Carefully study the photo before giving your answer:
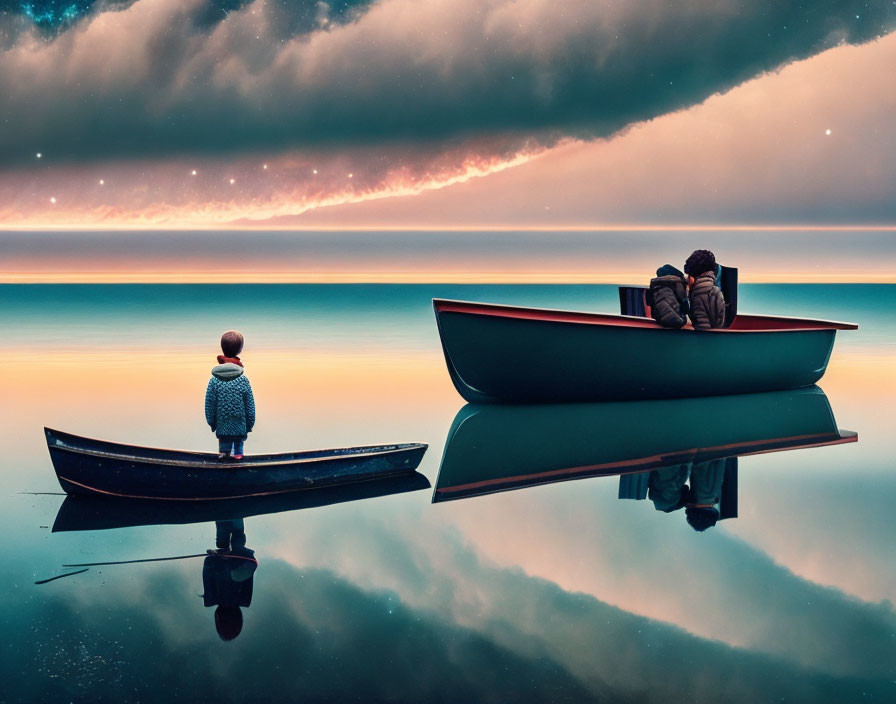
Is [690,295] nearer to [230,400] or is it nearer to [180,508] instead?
[230,400]

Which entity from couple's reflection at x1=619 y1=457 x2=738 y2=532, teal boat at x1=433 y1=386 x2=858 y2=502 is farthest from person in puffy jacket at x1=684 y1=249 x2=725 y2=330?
couple's reflection at x1=619 y1=457 x2=738 y2=532

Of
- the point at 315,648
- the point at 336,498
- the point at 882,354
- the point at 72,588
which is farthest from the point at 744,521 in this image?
the point at 882,354

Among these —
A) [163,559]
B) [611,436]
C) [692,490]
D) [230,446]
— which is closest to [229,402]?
[230,446]

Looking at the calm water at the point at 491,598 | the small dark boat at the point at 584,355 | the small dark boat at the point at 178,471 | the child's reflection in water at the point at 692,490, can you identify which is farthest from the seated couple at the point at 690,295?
the small dark boat at the point at 178,471

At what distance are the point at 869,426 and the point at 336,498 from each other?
8.65 meters

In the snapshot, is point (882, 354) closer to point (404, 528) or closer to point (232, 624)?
point (404, 528)

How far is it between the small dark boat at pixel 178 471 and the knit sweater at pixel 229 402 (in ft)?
1.09

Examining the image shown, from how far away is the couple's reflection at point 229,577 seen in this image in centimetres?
549

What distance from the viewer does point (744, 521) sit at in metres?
7.91

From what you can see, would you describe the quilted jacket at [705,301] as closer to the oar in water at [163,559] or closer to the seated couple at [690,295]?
the seated couple at [690,295]

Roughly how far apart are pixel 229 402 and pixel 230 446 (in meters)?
0.49

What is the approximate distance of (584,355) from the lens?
1350 centimetres

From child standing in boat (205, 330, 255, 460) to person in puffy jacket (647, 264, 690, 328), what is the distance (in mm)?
7331

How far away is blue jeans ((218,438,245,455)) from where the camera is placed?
8.09m
